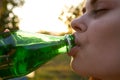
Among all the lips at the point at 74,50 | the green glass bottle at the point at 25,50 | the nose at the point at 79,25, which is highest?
the nose at the point at 79,25

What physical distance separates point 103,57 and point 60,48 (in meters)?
0.30

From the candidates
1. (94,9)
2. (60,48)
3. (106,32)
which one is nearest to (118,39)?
(106,32)

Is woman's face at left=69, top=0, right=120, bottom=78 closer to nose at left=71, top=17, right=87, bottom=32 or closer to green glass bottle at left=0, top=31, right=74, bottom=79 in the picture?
nose at left=71, top=17, right=87, bottom=32

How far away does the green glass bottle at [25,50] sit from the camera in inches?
49.1

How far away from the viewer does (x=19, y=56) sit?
1291mm

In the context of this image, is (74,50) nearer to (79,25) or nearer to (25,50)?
(79,25)

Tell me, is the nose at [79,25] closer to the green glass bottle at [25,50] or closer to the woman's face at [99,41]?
the woman's face at [99,41]

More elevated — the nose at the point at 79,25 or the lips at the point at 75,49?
the nose at the point at 79,25

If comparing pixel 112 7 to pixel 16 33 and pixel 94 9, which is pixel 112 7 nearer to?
pixel 94 9

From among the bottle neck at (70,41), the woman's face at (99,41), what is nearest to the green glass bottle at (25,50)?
the bottle neck at (70,41)

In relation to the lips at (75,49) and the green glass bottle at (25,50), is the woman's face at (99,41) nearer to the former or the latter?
the lips at (75,49)

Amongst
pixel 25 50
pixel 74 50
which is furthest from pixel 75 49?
pixel 25 50

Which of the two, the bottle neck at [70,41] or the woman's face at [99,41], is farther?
the bottle neck at [70,41]

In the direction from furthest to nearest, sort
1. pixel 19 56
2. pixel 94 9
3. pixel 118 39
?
pixel 19 56 → pixel 94 9 → pixel 118 39
